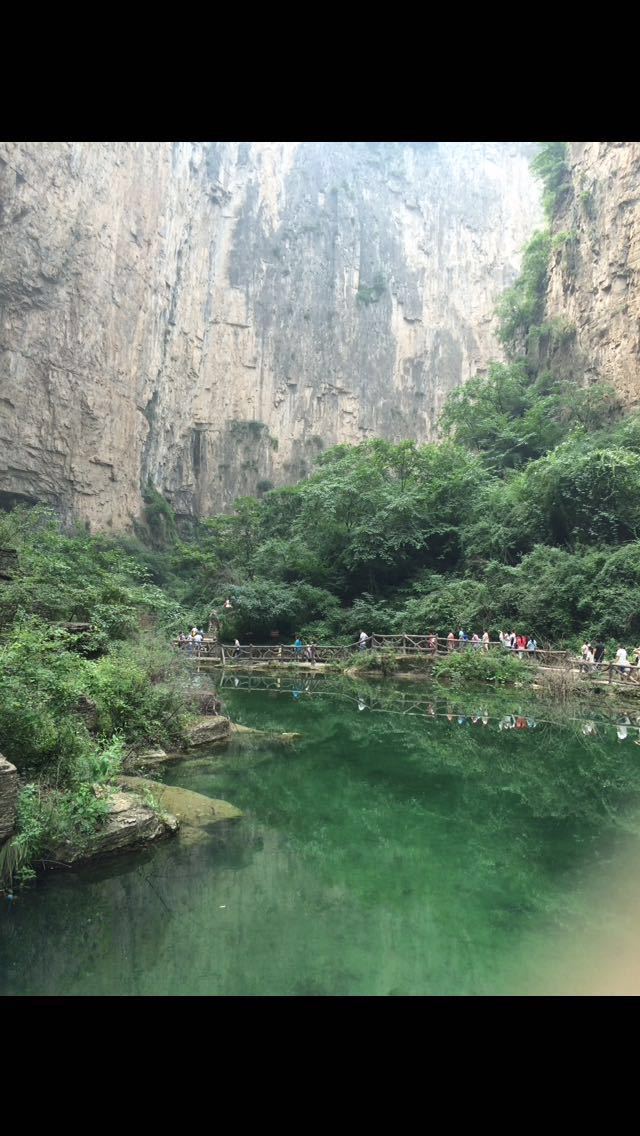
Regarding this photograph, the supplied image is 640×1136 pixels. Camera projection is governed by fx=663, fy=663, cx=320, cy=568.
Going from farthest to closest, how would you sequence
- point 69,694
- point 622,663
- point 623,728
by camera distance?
1. point 622,663
2. point 623,728
3. point 69,694

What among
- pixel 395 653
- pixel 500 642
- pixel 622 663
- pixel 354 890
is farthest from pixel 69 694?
pixel 395 653

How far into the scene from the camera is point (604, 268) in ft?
82.4

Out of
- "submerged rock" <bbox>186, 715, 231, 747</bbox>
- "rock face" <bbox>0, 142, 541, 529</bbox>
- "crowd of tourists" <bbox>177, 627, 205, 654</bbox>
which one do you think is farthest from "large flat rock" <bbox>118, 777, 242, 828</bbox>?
"rock face" <bbox>0, 142, 541, 529</bbox>

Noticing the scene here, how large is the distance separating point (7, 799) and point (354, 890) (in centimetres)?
250

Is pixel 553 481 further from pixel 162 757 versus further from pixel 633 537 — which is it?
pixel 162 757

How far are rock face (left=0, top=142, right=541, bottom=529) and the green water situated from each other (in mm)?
24375

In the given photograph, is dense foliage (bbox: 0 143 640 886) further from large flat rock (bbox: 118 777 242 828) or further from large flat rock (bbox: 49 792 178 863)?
large flat rock (bbox: 118 777 242 828)

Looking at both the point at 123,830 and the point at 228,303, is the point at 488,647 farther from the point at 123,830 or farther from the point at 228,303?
Result: the point at 228,303

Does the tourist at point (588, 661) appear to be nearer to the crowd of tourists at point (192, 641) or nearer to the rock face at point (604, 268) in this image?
the crowd of tourists at point (192, 641)

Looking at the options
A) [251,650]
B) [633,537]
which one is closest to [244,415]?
[251,650]

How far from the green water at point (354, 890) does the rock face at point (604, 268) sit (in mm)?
19479

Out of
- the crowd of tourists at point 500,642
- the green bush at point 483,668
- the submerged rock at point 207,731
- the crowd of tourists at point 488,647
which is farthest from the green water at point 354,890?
the crowd of tourists at point 500,642

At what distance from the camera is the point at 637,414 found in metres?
21.4

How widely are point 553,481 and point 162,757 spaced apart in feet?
47.7
